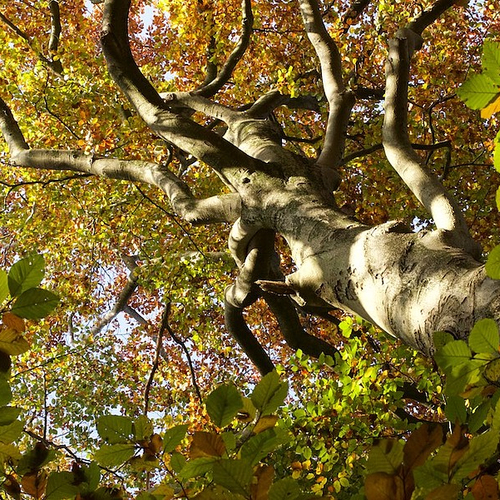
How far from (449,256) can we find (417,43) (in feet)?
12.1

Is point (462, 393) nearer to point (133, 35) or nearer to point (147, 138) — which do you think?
point (147, 138)

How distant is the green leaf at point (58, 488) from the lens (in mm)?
1138

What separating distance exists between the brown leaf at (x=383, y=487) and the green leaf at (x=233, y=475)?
0.78ft

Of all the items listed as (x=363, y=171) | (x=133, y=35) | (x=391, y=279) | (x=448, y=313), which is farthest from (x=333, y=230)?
(x=133, y=35)

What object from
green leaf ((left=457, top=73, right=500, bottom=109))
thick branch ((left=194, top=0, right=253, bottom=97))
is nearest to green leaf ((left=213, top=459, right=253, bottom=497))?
green leaf ((left=457, top=73, right=500, bottom=109))

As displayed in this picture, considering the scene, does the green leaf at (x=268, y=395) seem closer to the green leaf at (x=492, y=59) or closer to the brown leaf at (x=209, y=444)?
the brown leaf at (x=209, y=444)

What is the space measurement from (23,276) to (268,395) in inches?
23.3

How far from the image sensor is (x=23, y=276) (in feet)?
→ 3.35

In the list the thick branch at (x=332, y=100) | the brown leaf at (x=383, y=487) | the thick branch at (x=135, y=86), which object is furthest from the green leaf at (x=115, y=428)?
the thick branch at (x=135, y=86)

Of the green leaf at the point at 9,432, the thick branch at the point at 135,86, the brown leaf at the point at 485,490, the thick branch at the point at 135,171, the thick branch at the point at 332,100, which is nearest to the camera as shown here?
the brown leaf at the point at 485,490

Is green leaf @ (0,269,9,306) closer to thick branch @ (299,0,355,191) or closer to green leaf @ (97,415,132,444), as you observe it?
green leaf @ (97,415,132,444)

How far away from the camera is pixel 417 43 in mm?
5074

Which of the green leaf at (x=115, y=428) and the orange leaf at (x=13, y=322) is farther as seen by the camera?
the green leaf at (x=115, y=428)

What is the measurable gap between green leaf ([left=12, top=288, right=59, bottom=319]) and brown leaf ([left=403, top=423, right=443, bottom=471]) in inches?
29.9
